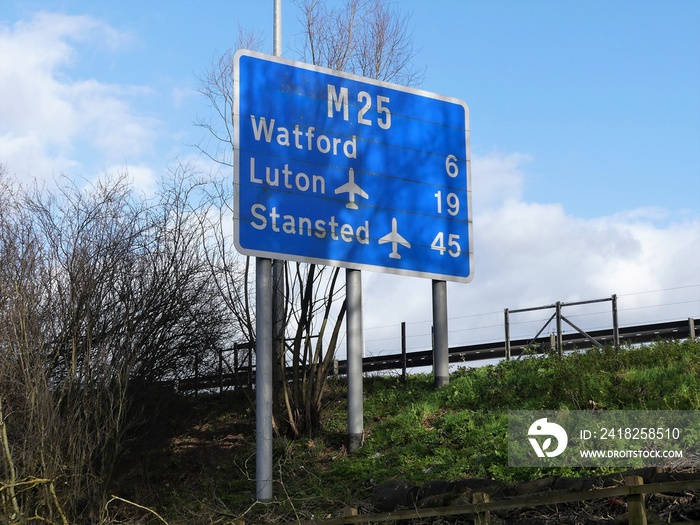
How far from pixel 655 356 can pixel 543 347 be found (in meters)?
4.85

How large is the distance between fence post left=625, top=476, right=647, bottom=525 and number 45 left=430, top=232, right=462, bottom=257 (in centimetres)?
924

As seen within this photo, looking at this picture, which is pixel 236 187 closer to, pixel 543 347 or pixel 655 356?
pixel 655 356

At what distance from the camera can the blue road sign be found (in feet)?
52.4

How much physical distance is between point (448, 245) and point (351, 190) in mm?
2298

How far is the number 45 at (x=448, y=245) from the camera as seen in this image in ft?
58.9

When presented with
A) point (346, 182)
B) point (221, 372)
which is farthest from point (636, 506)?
point (221, 372)

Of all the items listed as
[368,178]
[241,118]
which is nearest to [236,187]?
[241,118]

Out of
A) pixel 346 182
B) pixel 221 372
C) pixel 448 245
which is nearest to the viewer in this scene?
pixel 346 182

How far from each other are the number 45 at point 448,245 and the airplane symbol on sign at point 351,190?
1695 millimetres

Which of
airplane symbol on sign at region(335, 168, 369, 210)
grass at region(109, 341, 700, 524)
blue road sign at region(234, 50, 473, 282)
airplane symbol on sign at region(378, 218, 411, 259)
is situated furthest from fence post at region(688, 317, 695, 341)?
airplane symbol on sign at region(335, 168, 369, 210)

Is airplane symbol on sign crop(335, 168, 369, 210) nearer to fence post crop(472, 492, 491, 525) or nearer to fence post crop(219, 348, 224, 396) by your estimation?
fence post crop(472, 492, 491, 525)

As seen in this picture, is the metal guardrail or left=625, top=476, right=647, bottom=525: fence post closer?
left=625, top=476, right=647, bottom=525: fence post

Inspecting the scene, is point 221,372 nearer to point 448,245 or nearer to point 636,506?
point 448,245

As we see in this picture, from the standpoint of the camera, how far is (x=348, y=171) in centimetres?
1708
